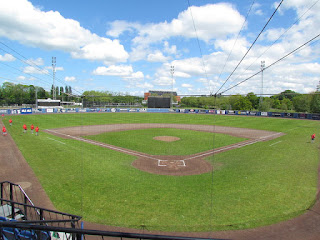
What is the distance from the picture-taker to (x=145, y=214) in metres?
8.42

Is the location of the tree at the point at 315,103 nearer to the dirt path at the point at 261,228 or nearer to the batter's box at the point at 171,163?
the batter's box at the point at 171,163

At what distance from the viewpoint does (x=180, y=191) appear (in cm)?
1065

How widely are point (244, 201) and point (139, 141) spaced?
1541 cm

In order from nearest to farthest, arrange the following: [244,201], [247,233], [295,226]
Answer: [247,233] < [295,226] < [244,201]

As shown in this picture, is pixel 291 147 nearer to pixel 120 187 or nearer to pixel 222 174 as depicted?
pixel 222 174

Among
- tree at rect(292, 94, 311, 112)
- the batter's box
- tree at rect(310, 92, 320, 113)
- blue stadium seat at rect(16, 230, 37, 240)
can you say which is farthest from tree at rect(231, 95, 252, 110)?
blue stadium seat at rect(16, 230, 37, 240)

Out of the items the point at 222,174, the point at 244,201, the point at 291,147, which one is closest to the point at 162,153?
the point at 222,174

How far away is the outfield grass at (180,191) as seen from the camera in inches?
324

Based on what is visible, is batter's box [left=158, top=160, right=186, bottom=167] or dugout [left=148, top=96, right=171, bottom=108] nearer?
batter's box [left=158, top=160, right=186, bottom=167]

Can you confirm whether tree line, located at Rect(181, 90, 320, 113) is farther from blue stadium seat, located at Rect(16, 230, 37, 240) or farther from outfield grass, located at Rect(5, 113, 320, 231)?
blue stadium seat, located at Rect(16, 230, 37, 240)

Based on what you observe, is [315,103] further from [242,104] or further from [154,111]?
[154,111]

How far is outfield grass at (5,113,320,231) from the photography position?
8227mm

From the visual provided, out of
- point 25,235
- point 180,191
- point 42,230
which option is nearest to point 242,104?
point 180,191

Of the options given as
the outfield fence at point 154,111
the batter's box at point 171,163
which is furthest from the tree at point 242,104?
the batter's box at point 171,163
